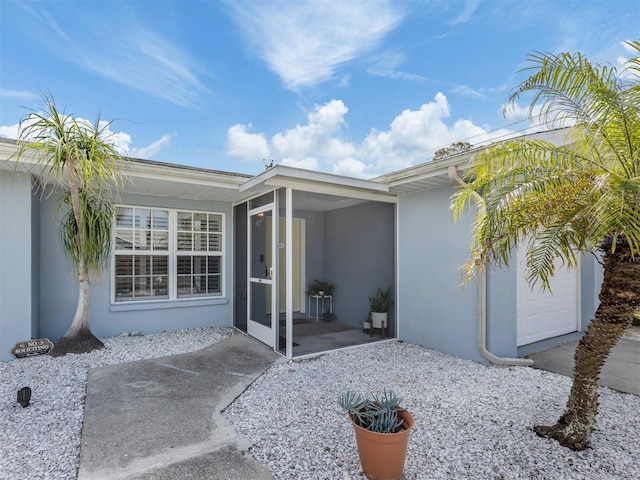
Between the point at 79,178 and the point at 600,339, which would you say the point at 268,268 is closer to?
the point at 79,178

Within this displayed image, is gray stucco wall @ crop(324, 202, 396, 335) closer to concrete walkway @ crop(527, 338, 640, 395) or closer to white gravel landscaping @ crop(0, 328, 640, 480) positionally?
white gravel landscaping @ crop(0, 328, 640, 480)

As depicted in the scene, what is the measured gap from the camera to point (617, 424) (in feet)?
10.4

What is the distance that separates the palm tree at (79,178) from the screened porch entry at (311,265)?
232cm

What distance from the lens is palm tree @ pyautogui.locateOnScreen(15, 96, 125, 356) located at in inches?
173

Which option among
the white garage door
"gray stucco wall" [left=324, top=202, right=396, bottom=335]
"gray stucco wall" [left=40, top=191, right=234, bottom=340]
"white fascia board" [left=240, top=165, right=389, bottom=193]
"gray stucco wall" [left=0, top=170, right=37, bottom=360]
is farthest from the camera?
"gray stucco wall" [left=324, top=202, right=396, bottom=335]

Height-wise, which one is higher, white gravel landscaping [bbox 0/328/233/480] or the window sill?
the window sill

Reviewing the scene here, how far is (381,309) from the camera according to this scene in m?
6.59

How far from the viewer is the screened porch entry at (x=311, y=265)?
552cm

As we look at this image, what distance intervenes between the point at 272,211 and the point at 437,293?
119 inches

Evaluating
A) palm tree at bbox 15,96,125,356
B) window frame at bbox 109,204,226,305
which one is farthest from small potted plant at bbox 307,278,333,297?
palm tree at bbox 15,96,125,356

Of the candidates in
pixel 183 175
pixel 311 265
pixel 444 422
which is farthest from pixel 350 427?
pixel 311 265

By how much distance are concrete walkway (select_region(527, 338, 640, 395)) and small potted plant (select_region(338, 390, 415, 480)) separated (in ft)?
11.4

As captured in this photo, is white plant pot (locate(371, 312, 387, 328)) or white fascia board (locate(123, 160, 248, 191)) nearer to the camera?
white fascia board (locate(123, 160, 248, 191))

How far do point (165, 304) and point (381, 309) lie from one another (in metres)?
4.17
